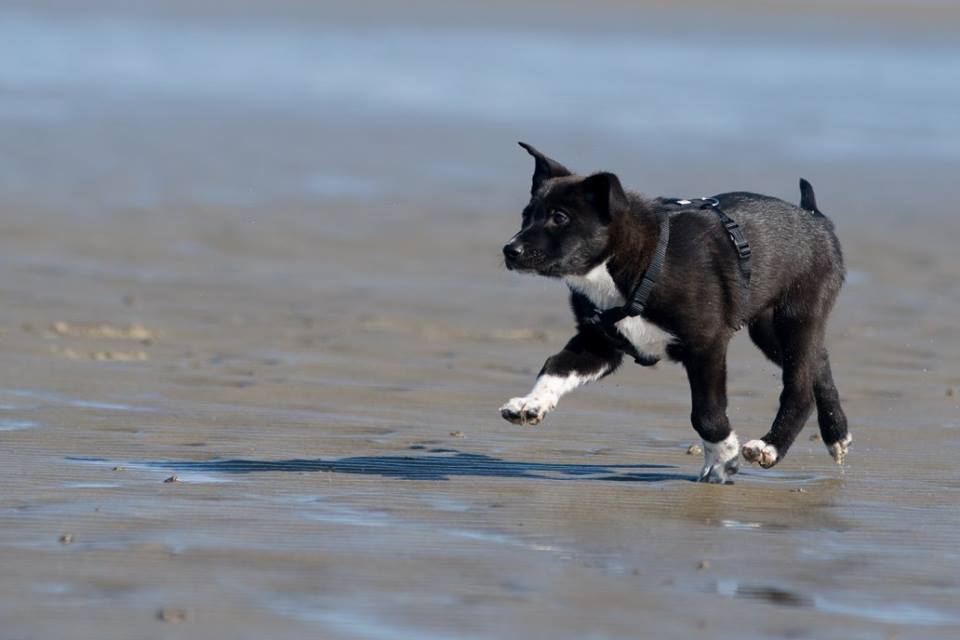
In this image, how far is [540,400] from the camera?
6.91 metres

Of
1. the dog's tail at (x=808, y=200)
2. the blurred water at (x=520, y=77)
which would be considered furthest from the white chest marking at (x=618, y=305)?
the blurred water at (x=520, y=77)

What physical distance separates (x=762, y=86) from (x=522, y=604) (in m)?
23.6

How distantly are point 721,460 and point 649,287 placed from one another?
28.1 inches

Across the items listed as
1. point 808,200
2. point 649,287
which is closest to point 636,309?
point 649,287

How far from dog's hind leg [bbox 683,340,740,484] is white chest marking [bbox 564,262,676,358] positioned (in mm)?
130

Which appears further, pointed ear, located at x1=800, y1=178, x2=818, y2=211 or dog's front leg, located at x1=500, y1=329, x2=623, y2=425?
pointed ear, located at x1=800, y1=178, x2=818, y2=211

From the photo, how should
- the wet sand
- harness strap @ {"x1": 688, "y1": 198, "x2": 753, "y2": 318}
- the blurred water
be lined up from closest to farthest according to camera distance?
the wet sand
harness strap @ {"x1": 688, "y1": 198, "x2": 753, "y2": 318}
the blurred water

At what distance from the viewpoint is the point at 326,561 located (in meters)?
5.45

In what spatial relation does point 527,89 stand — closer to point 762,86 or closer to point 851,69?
point 762,86

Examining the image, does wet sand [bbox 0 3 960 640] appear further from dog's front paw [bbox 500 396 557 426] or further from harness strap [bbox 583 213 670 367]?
harness strap [bbox 583 213 670 367]

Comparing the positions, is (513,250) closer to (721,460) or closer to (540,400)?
(540,400)

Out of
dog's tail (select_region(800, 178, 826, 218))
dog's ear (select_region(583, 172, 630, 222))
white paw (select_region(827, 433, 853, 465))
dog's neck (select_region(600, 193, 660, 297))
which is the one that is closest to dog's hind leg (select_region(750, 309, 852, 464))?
white paw (select_region(827, 433, 853, 465))

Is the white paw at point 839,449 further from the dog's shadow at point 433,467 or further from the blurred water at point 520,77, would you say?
the blurred water at point 520,77

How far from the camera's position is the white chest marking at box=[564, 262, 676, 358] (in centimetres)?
693
